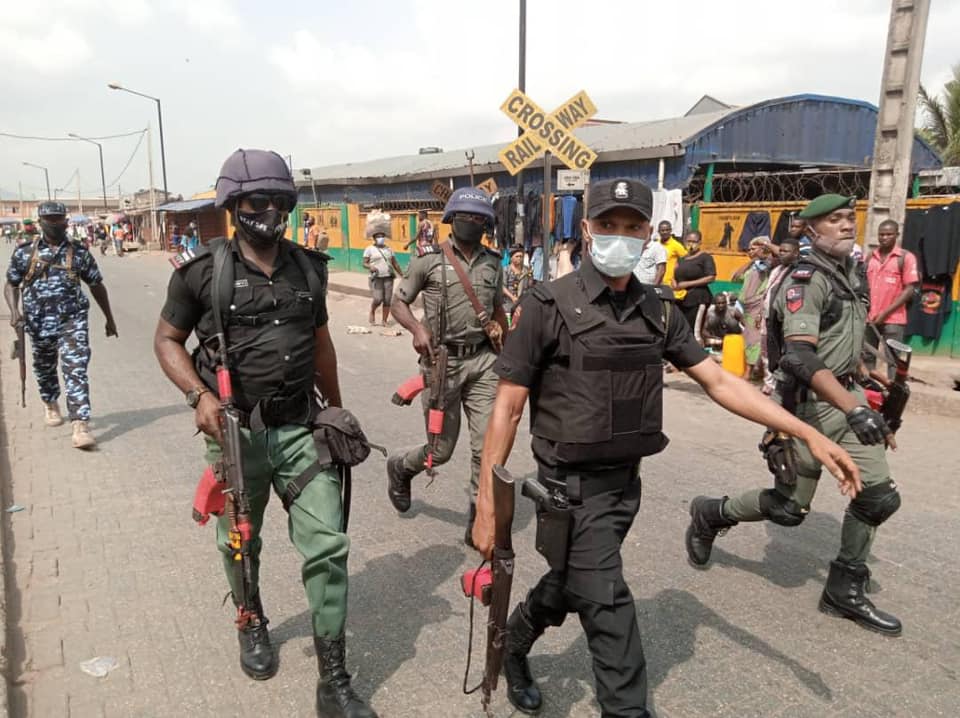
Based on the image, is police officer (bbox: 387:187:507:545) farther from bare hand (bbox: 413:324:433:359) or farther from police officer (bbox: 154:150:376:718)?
police officer (bbox: 154:150:376:718)

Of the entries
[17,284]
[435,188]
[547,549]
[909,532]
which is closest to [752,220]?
[435,188]

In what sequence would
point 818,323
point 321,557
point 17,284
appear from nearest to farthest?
point 321,557
point 818,323
point 17,284

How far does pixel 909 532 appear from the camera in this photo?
14.5ft

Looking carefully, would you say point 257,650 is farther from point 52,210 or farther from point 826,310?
point 52,210

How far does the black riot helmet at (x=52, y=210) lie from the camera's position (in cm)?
592

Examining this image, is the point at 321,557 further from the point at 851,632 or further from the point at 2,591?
the point at 851,632

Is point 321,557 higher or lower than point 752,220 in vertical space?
lower

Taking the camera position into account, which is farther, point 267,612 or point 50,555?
point 50,555

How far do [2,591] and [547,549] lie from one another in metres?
2.75

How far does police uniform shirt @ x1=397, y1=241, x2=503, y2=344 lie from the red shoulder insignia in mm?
1687

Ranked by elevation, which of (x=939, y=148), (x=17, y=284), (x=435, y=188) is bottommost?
(x=17, y=284)

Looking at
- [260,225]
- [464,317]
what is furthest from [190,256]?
[464,317]

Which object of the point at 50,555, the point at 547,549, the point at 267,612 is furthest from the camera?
the point at 50,555

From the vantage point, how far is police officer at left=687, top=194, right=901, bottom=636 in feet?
→ 10.8
